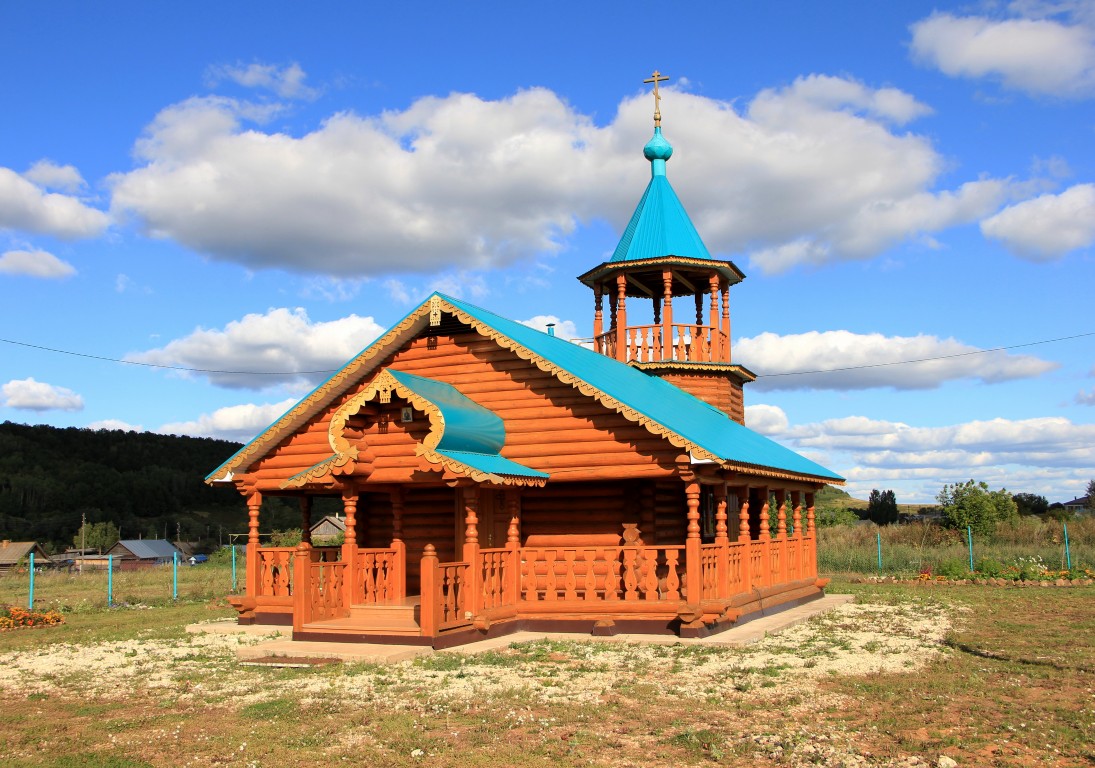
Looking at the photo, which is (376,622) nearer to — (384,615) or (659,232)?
(384,615)

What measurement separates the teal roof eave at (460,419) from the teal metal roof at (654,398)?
1.31 meters

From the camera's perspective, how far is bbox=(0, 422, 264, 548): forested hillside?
338 feet

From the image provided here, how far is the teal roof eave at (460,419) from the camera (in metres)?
14.9

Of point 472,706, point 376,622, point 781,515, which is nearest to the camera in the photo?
point 472,706

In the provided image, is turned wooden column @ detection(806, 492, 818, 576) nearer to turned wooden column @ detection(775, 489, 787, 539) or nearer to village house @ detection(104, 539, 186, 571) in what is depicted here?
turned wooden column @ detection(775, 489, 787, 539)

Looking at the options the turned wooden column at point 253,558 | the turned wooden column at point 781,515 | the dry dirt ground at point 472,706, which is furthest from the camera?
the turned wooden column at point 781,515

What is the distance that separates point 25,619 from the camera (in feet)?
65.9

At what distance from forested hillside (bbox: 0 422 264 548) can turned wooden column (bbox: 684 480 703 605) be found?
291ft

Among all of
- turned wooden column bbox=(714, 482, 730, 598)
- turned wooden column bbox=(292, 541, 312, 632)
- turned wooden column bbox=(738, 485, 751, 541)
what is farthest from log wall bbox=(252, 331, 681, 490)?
turned wooden column bbox=(738, 485, 751, 541)

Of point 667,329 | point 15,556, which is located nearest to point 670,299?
point 667,329

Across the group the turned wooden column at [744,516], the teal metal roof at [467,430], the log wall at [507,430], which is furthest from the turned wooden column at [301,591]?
the turned wooden column at [744,516]

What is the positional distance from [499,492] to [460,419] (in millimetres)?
2178

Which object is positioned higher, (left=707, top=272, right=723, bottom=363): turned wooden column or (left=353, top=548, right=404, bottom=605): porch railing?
(left=707, top=272, right=723, bottom=363): turned wooden column

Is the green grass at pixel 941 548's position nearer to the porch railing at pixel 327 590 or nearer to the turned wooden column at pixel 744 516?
the turned wooden column at pixel 744 516
